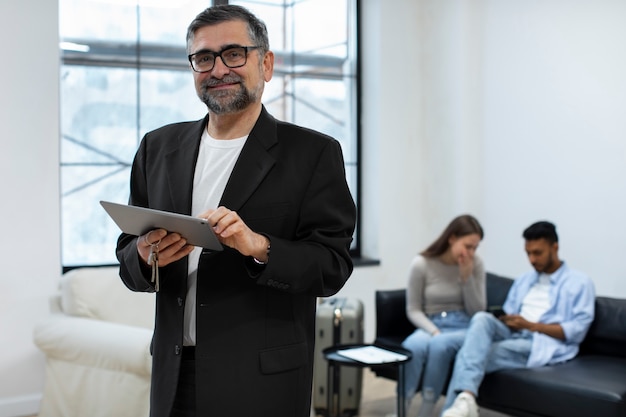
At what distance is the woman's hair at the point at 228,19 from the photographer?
1822 millimetres

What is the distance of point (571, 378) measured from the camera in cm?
405

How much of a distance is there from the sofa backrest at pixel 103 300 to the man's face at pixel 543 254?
2.11 meters

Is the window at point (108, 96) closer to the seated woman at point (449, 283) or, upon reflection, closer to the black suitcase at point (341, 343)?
the black suitcase at point (341, 343)

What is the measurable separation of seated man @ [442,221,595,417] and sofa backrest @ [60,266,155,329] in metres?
1.72

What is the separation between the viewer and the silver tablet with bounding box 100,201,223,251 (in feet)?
5.23

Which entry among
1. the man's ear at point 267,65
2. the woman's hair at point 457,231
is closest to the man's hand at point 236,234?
the man's ear at point 267,65

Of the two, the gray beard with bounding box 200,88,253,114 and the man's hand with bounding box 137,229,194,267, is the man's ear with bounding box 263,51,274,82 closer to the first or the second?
the gray beard with bounding box 200,88,253,114

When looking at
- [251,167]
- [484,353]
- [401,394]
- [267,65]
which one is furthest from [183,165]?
[484,353]

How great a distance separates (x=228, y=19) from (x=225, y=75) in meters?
0.13

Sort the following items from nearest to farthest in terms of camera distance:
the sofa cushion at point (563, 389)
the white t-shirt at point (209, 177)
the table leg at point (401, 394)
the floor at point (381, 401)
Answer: the white t-shirt at point (209, 177) → the sofa cushion at point (563, 389) → the table leg at point (401, 394) → the floor at point (381, 401)

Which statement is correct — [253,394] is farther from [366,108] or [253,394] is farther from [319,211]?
[366,108]

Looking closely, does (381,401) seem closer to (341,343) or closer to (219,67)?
(341,343)

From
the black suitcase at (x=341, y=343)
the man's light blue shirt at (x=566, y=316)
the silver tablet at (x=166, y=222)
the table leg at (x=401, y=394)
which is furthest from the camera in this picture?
the black suitcase at (x=341, y=343)

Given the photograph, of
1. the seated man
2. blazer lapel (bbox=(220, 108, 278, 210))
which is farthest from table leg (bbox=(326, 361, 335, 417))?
blazer lapel (bbox=(220, 108, 278, 210))
